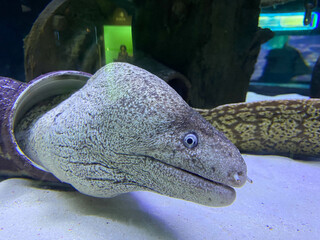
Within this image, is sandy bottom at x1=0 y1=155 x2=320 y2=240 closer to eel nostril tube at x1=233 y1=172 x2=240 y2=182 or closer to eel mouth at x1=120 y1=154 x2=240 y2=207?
eel mouth at x1=120 y1=154 x2=240 y2=207

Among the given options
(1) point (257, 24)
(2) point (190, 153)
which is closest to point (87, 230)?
(2) point (190, 153)

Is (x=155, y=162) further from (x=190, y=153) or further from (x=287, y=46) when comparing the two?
(x=287, y=46)

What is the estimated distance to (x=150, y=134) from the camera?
1.16 metres

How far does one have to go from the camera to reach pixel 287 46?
22.9 feet

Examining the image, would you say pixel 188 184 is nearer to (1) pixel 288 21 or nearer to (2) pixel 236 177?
(2) pixel 236 177

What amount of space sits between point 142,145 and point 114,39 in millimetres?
885

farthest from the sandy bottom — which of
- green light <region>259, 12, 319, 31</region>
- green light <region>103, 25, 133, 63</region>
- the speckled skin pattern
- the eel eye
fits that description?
green light <region>259, 12, 319, 31</region>

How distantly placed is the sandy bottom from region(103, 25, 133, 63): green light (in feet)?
3.34

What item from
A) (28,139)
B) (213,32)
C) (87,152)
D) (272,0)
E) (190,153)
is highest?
(272,0)

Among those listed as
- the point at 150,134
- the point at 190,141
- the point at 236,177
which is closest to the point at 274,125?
the point at 236,177

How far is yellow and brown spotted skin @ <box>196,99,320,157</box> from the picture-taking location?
7.88 feet

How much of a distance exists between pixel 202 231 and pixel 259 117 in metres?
1.56

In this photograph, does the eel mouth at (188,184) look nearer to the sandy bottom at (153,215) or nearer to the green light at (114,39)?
the sandy bottom at (153,215)

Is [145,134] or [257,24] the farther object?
[257,24]
